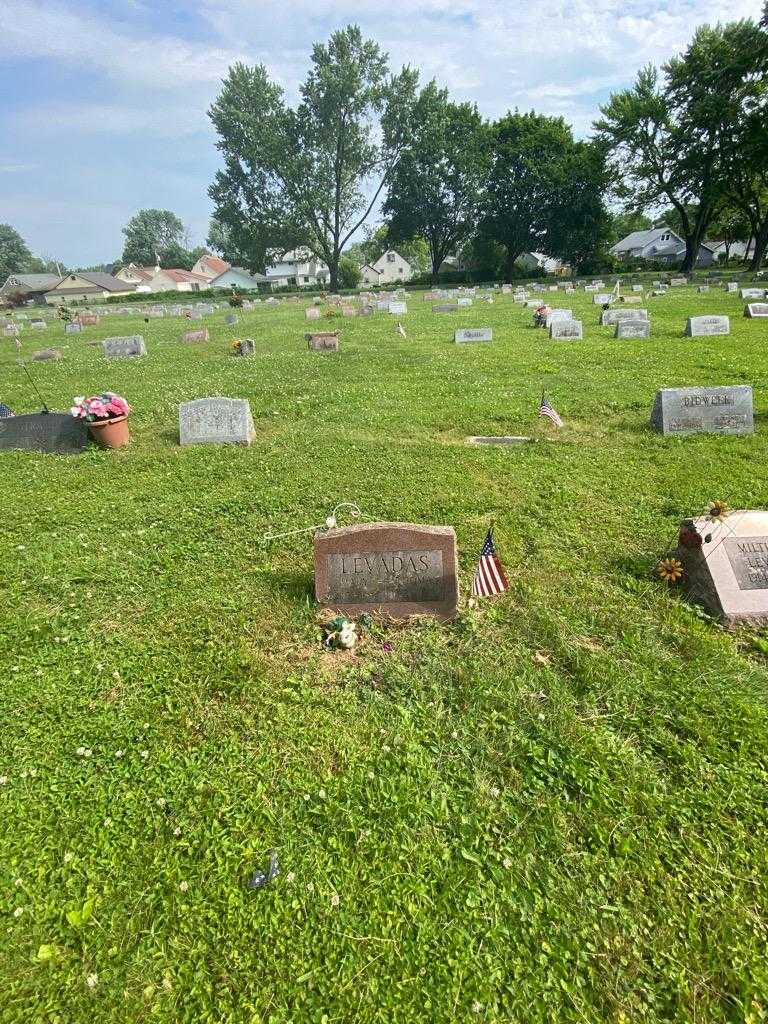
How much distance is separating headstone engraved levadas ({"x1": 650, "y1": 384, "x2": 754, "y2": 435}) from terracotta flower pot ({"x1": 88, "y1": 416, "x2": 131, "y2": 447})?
8.40 meters

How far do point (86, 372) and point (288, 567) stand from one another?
44.4 ft

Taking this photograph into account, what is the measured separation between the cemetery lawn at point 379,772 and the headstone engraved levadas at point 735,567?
24cm

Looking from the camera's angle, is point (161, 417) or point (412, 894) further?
point (161, 417)

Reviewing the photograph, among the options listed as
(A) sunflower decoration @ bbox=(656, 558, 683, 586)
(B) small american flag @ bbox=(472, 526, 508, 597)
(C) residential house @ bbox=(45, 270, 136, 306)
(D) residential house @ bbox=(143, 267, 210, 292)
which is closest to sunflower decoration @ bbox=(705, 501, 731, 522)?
(A) sunflower decoration @ bbox=(656, 558, 683, 586)

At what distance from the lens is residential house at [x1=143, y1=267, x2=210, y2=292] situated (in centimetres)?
9100

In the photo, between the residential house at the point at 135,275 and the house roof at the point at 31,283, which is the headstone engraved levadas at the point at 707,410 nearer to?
the residential house at the point at 135,275

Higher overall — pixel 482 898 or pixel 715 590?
pixel 715 590

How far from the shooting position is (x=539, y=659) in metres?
3.75

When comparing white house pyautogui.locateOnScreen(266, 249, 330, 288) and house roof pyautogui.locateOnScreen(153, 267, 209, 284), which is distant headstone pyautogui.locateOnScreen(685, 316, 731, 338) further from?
house roof pyautogui.locateOnScreen(153, 267, 209, 284)

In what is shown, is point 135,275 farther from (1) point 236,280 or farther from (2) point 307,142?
(2) point 307,142

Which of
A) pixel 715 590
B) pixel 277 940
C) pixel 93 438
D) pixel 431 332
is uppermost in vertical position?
pixel 431 332

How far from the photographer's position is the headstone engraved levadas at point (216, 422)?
324 inches

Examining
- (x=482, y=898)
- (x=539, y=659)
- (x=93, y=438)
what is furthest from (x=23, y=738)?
(x=93, y=438)

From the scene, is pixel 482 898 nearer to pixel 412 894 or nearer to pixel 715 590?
pixel 412 894
